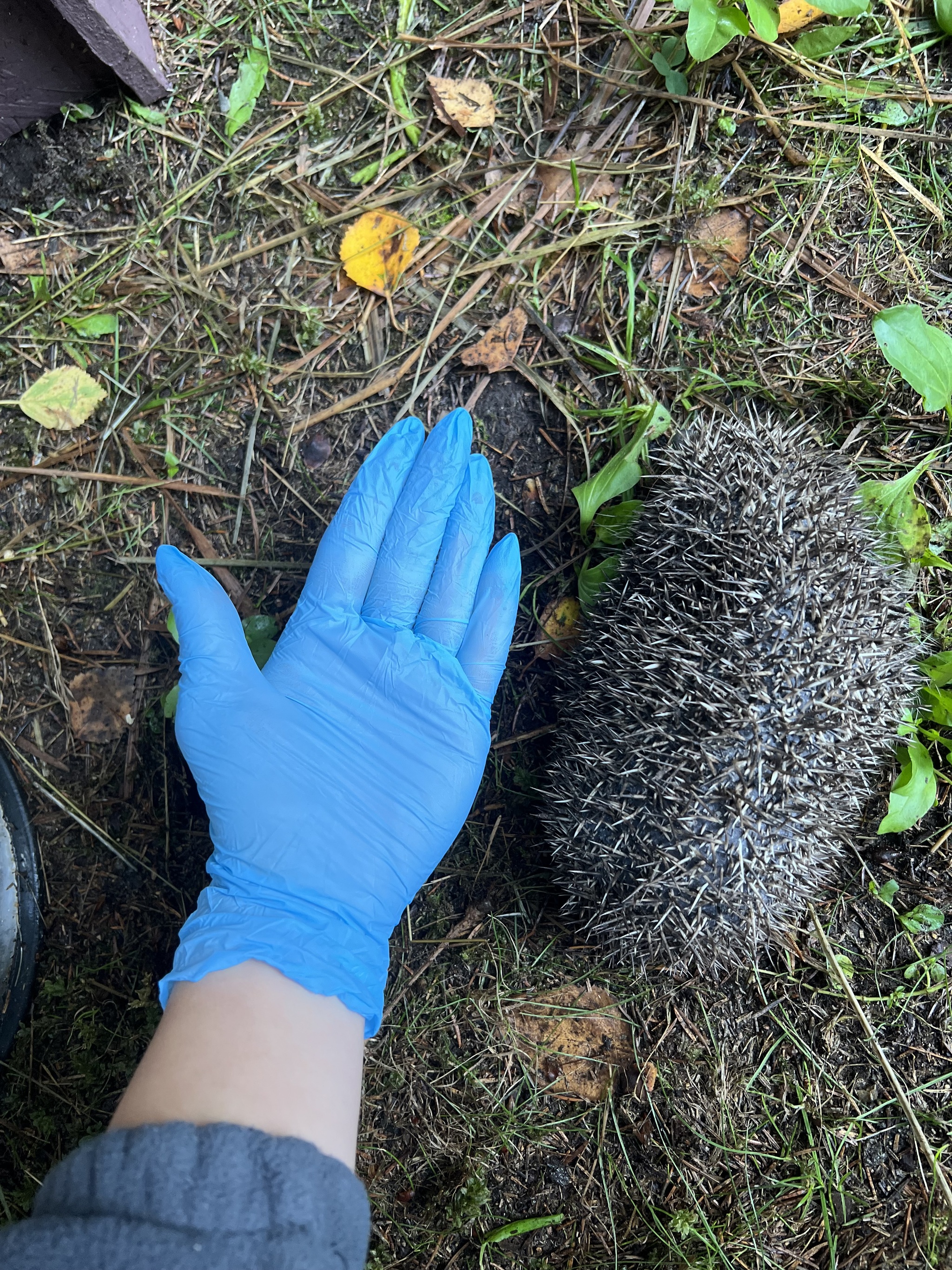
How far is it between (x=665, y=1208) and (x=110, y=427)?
12.7 feet

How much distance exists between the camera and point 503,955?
3.06m

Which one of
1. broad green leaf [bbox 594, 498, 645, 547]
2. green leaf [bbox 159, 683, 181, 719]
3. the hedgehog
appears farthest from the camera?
green leaf [bbox 159, 683, 181, 719]

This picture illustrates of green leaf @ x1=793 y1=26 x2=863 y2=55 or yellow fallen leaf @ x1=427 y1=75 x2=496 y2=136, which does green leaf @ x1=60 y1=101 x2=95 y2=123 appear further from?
green leaf @ x1=793 y1=26 x2=863 y2=55

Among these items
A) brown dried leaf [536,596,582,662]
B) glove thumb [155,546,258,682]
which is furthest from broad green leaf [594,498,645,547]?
glove thumb [155,546,258,682]

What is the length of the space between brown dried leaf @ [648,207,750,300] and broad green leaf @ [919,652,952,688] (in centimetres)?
176

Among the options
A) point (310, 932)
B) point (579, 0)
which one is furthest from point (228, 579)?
point (579, 0)

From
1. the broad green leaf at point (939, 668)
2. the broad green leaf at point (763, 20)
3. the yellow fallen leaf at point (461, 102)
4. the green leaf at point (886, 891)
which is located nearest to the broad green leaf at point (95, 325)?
the yellow fallen leaf at point (461, 102)

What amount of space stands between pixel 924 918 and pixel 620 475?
87.5 inches

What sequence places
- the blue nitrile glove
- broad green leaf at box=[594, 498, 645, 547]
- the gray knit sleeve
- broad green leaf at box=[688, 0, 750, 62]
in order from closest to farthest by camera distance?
1. the gray knit sleeve
2. the blue nitrile glove
3. broad green leaf at box=[688, 0, 750, 62]
4. broad green leaf at box=[594, 498, 645, 547]

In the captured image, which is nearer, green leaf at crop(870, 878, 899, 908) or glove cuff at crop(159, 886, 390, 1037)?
glove cuff at crop(159, 886, 390, 1037)

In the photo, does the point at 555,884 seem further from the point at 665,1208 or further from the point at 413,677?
the point at 665,1208

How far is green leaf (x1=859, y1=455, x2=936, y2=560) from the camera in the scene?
3.03m

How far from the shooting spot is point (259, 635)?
3113mm

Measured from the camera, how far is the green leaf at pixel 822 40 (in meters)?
2.98
